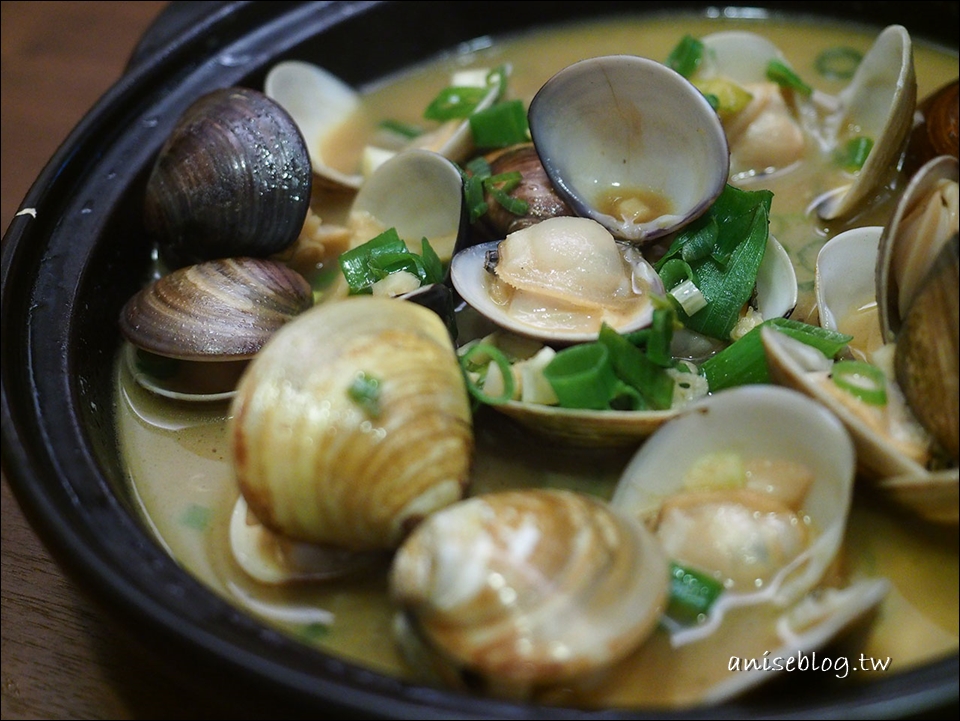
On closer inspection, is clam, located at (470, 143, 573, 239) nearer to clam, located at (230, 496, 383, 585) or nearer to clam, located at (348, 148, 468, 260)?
clam, located at (348, 148, 468, 260)

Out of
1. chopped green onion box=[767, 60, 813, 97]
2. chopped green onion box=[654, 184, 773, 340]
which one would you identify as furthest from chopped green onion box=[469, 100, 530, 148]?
chopped green onion box=[767, 60, 813, 97]

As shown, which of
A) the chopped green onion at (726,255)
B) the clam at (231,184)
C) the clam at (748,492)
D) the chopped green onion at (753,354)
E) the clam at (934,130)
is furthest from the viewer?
the clam at (934,130)

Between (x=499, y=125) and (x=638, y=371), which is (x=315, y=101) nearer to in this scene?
(x=499, y=125)

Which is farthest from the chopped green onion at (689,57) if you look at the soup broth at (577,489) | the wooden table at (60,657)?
the wooden table at (60,657)

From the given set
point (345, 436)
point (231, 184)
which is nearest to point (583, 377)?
point (345, 436)

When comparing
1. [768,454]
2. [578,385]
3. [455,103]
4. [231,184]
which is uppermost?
[231,184]

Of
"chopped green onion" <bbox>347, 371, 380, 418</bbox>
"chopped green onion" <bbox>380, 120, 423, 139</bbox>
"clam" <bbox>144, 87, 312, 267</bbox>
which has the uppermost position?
"clam" <bbox>144, 87, 312, 267</bbox>

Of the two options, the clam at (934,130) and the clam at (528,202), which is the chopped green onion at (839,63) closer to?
the clam at (934,130)
